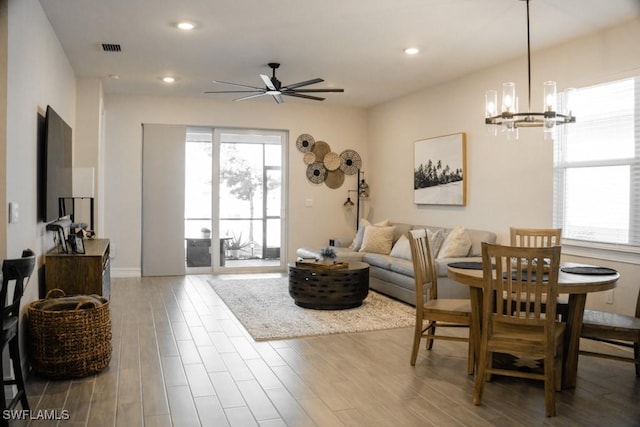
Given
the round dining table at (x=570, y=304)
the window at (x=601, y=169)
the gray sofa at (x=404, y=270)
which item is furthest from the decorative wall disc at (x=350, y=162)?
the round dining table at (x=570, y=304)

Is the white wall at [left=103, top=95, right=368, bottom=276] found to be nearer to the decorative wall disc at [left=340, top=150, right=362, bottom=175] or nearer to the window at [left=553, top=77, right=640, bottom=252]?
the decorative wall disc at [left=340, top=150, right=362, bottom=175]

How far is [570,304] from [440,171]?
11.8ft

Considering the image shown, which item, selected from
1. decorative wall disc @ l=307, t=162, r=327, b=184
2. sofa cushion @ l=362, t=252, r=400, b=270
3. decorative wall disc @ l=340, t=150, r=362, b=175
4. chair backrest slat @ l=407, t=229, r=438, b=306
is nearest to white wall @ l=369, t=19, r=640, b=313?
decorative wall disc @ l=340, t=150, r=362, b=175

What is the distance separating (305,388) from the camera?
10.9 feet

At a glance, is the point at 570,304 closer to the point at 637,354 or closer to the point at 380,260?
the point at 637,354

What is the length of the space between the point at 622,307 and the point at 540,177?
1.43 m

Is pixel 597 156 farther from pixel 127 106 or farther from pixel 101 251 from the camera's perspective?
pixel 127 106

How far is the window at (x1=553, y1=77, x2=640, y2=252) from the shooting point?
14.2 ft

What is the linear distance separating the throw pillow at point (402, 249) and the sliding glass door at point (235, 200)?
7.65ft

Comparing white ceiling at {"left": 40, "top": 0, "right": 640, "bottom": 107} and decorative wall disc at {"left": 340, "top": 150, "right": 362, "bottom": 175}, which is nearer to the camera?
white ceiling at {"left": 40, "top": 0, "right": 640, "bottom": 107}

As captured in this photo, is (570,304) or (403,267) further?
(403,267)

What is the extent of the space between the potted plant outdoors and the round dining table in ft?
17.5

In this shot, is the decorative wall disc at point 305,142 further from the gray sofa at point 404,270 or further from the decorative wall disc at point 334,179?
the gray sofa at point 404,270

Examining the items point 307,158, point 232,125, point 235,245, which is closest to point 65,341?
point 235,245
